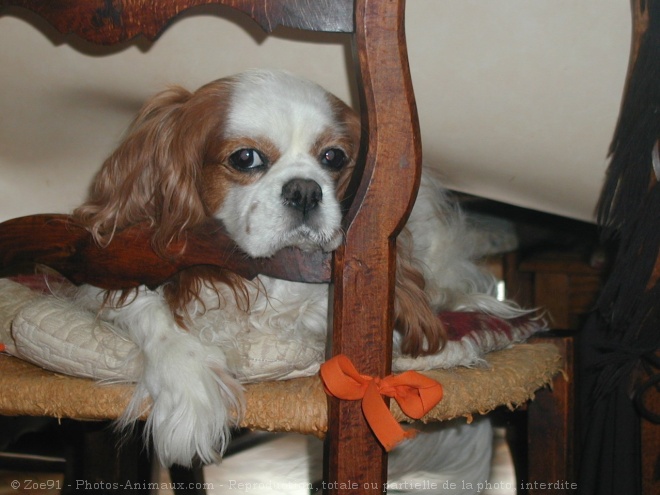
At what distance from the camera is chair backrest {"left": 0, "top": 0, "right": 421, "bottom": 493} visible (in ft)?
2.31

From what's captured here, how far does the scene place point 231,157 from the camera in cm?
108

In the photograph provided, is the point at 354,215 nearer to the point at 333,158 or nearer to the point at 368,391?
the point at 368,391

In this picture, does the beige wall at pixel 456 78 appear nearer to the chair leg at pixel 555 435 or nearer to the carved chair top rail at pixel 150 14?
the chair leg at pixel 555 435

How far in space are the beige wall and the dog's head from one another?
0.23 m

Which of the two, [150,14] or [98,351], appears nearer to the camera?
[150,14]

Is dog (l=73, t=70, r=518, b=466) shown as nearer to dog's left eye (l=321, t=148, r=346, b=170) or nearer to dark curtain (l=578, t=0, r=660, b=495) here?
dog's left eye (l=321, t=148, r=346, b=170)

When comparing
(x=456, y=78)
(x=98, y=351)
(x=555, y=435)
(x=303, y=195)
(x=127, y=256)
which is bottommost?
(x=555, y=435)

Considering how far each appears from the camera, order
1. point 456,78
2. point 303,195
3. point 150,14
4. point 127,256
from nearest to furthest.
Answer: point 150,14
point 127,256
point 303,195
point 456,78

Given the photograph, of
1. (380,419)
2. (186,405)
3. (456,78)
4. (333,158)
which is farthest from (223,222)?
(456,78)

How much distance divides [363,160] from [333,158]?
36 cm

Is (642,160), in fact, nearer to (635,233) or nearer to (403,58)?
(635,233)

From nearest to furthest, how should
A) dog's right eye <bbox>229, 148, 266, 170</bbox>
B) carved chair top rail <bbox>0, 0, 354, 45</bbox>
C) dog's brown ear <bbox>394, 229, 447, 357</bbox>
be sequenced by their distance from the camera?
carved chair top rail <bbox>0, 0, 354, 45</bbox> → dog's brown ear <bbox>394, 229, 447, 357</bbox> → dog's right eye <bbox>229, 148, 266, 170</bbox>

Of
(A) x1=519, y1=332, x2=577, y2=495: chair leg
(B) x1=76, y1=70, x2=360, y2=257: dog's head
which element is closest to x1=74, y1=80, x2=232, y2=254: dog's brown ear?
(B) x1=76, y1=70, x2=360, y2=257: dog's head

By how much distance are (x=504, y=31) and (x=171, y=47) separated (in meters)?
0.63
